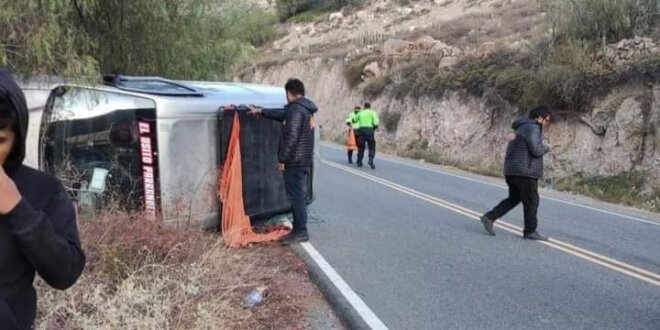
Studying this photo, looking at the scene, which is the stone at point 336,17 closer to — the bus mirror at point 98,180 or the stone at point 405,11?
the stone at point 405,11

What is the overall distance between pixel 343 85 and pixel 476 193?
2817cm

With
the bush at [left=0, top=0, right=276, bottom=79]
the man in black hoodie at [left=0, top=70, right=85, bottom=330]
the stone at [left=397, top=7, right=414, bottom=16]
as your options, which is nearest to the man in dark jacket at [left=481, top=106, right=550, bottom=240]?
the bush at [left=0, top=0, right=276, bottom=79]

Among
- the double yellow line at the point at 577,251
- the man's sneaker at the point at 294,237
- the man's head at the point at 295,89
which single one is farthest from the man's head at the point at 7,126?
the double yellow line at the point at 577,251

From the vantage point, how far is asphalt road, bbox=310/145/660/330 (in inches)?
216

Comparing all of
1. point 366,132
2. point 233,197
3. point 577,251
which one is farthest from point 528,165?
point 366,132

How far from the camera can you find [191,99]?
6.70 m

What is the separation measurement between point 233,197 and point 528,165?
4.14 metres

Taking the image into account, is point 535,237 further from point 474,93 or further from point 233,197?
point 474,93

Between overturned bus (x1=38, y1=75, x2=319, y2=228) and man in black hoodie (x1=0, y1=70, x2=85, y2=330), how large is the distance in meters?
3.80

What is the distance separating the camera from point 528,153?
8.80 m

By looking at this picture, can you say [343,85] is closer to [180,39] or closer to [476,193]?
[476,193]

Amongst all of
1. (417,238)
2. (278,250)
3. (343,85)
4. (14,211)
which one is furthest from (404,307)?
(343,85)

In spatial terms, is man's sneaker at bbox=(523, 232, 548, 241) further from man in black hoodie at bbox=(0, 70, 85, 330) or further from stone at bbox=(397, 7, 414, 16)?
stone at bbox=(397, 7, 414, 16)

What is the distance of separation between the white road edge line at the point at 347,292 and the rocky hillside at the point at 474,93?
9.48 metres
